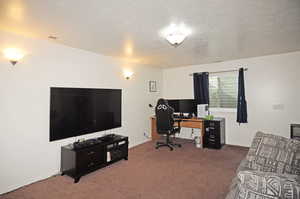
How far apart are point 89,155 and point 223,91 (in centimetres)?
391

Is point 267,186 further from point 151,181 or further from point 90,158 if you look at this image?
point 90,158

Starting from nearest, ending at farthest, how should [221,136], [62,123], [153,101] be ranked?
[62,123], [221,136], [153,101]

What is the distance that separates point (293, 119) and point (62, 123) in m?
4.91

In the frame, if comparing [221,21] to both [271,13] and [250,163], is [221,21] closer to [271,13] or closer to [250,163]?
[271,13]

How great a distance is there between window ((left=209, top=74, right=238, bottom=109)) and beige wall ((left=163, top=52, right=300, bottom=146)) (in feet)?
0.83

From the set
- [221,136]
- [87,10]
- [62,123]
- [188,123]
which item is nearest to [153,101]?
[188,123]

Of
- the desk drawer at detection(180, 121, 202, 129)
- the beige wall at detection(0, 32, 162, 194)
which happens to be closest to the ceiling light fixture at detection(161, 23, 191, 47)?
the beige wall at detection(0, 32, 162, 194)

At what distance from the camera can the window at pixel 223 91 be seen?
4.68 m

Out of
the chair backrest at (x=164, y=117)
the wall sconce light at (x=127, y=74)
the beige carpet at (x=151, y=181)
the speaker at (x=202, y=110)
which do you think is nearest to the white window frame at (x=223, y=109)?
the speaker at (x=202, y=110)

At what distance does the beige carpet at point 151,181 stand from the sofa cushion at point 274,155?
2.41 ft

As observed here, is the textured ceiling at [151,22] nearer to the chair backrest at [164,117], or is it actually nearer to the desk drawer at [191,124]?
the chair backrest at [164,117]

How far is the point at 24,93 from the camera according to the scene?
2570 mm

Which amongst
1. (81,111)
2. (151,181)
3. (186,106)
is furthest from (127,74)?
(151,181)

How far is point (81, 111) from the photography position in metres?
3.19
